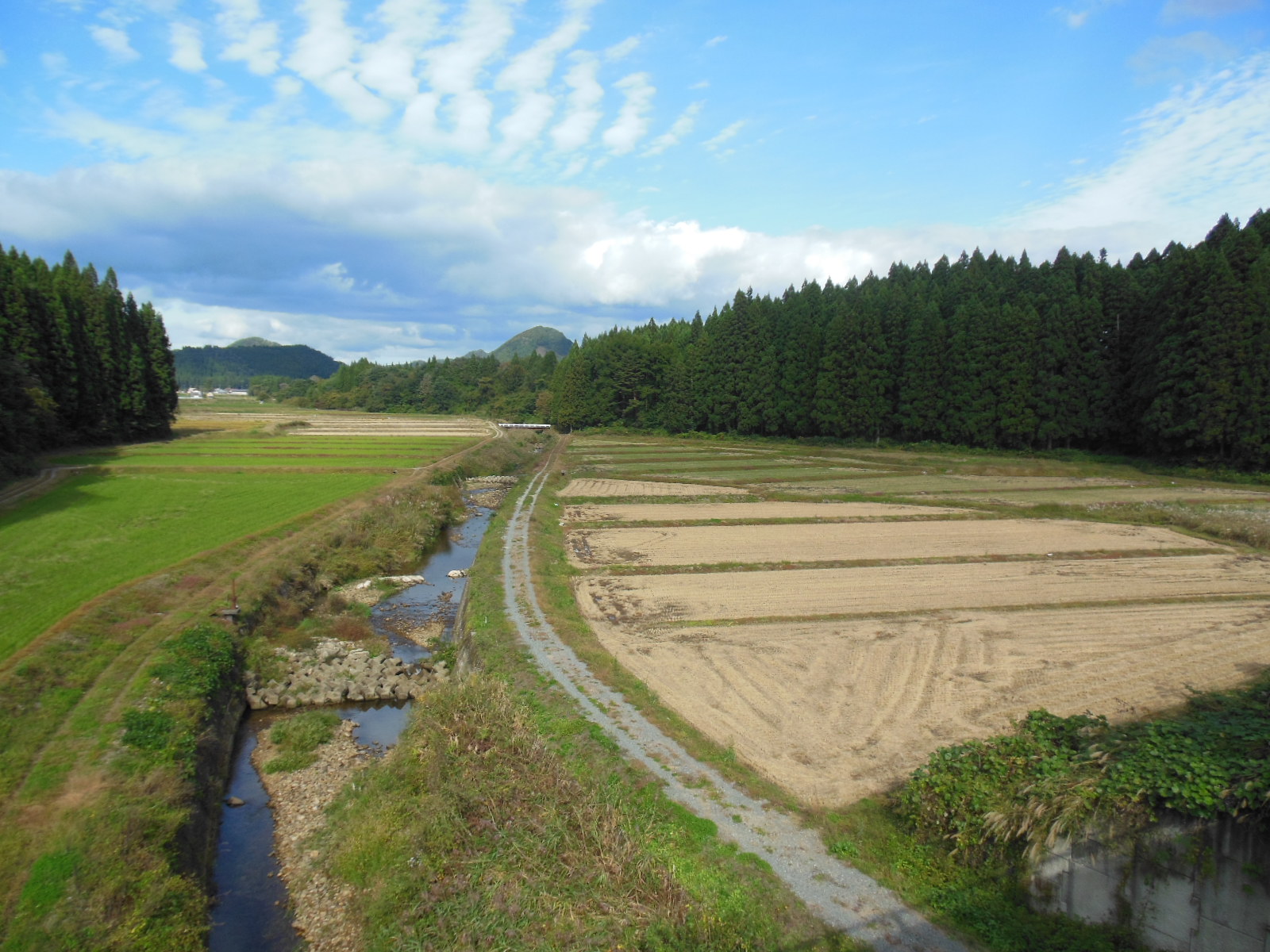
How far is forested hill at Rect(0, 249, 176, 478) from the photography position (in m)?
37.8

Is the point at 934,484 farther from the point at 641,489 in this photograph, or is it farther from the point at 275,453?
the point at 275,453

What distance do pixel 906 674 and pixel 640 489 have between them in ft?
94.7

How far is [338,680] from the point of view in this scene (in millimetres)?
16688

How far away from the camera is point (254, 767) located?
44.3ft

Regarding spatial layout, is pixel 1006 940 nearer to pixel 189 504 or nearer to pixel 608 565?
pixel 608 565

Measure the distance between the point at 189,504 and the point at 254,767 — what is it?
67.7 feet

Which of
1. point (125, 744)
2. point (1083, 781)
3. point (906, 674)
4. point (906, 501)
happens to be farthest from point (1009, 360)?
point (125, 744)

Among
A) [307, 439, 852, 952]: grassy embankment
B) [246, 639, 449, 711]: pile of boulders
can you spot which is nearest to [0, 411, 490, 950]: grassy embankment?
[246, 639, 449, 711]: pile of boulders

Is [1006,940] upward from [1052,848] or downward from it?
downward

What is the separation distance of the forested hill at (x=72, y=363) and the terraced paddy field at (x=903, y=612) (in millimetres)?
30992

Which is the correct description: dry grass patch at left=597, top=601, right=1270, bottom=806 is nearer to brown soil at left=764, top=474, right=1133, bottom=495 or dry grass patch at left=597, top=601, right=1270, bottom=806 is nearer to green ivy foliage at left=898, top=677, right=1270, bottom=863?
green ivy foliage at left=898, top=677, right=1270, bottom=863

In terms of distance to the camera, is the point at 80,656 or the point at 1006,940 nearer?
the point at 1006,940

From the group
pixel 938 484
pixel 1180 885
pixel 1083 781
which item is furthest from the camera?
pixel 938 484

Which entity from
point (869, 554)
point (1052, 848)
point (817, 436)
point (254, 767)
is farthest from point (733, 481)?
point (1052, 848)
